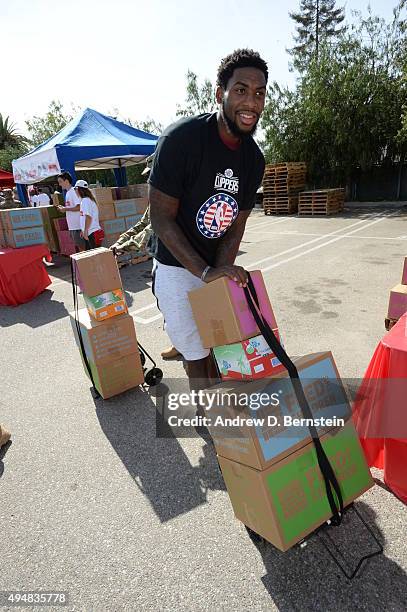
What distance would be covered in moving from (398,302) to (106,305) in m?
2.45

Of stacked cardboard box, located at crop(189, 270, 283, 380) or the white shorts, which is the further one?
the white shorts

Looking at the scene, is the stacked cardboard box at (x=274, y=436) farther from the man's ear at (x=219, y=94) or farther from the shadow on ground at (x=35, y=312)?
the shadow on ground at (x=35, y=312)

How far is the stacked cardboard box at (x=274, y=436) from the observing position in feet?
5.18

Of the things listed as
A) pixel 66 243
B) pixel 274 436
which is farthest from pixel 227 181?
pixel 66 243

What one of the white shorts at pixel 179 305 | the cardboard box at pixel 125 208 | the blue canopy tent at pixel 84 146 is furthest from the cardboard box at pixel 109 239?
the white shorts at pixel 179 305

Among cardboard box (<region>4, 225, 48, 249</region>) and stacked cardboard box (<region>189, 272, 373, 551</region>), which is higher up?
cardboard box (<region>4, 225, 48, 249</region>)

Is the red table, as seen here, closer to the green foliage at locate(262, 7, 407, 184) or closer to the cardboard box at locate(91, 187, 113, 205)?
the cardboard box at locate(91, 187, 113, 205)

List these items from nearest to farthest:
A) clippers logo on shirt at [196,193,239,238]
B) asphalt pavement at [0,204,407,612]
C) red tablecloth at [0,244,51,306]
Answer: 1. asphalt pavement at [0,204,407,612]
2. clippers logo on shirt at [196,193,239,238]
3. red tablecloth at [0,244,51,306]

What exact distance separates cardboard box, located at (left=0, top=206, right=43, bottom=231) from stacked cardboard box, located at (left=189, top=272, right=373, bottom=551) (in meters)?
5.44

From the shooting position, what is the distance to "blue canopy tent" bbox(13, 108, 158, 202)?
8.46 m

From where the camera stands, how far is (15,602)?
1.71 meters

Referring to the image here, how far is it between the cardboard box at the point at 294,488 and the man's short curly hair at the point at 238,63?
5.91ft

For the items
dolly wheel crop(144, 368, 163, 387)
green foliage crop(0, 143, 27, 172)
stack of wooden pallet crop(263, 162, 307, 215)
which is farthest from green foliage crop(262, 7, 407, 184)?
green foliage crop(0, 143, 27, 172)

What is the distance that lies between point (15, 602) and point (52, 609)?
0.63ft
